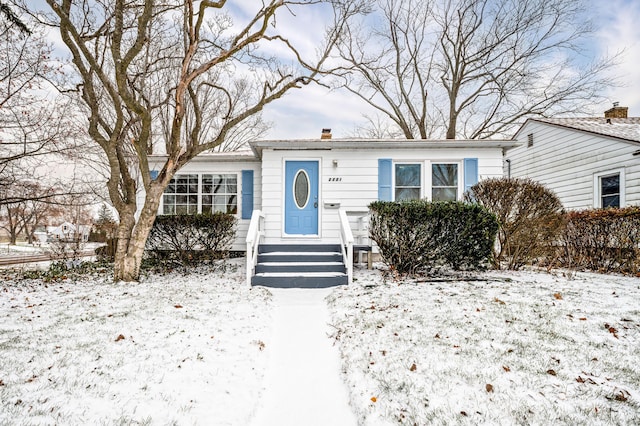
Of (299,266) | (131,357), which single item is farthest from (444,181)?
(131,357)

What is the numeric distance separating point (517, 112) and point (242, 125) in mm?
14023

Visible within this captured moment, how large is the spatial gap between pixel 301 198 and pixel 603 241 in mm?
6559

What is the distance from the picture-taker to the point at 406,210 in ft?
Result: 20.7

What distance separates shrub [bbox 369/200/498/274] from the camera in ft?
20.7

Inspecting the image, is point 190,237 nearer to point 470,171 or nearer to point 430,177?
point 430,177

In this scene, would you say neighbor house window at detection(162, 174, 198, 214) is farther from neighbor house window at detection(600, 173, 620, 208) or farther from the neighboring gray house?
neighbor house window at detection(600, 173, 620, 208)

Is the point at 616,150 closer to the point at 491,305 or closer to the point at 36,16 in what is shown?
the point at 491,305

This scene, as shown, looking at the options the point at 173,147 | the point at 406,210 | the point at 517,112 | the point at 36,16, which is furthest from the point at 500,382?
the point at 517,112

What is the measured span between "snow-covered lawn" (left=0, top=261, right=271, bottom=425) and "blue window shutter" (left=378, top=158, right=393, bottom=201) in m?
4.39

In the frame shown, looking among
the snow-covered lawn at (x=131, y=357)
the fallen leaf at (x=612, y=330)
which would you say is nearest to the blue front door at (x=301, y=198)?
the snow-covered lawn at (x=131, y=357)

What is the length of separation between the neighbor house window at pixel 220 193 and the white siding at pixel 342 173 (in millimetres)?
1472

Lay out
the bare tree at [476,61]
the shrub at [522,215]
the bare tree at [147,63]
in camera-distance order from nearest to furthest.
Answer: the bare tree at [147,63]
the shrub at [522,215]
the bare tree at [476,61]

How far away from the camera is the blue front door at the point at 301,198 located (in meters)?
8.71

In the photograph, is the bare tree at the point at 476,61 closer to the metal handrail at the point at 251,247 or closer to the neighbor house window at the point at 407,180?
the neighbor house window at the point at 407,180
